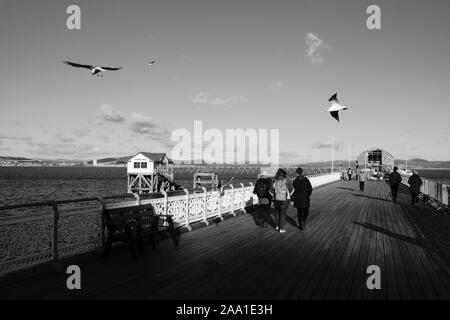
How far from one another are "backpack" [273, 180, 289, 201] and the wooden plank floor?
3.16 ft

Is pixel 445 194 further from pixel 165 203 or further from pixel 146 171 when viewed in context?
pixel 146 171

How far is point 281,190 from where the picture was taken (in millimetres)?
8914

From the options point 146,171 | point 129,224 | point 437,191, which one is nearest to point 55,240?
point 129,224

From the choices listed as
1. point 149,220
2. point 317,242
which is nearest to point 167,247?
point 149,220

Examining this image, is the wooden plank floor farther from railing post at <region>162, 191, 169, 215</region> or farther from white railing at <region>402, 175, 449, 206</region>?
white railing at <region>402, 175, 449, 206</region>

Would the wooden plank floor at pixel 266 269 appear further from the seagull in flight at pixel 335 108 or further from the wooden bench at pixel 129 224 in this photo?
the seagull in flight at pixel 335 108

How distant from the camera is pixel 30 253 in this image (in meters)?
5.44

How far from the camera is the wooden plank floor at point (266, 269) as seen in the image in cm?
457

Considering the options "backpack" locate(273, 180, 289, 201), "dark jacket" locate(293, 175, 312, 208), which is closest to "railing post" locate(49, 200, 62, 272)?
"backpack" locate(273, 180, 289, 201)

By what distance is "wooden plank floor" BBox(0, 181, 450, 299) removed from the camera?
4.57 metres

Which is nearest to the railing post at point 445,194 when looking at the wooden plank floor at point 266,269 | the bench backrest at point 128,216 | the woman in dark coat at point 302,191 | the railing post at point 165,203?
the wooden plank floor at point 266,269

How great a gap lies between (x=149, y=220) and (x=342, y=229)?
5710mm

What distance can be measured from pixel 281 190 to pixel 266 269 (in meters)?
3.48

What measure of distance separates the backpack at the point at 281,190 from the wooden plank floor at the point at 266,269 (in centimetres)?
96
